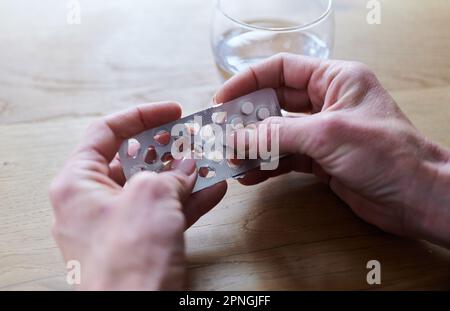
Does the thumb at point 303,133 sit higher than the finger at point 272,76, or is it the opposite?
the finger at point 272,76

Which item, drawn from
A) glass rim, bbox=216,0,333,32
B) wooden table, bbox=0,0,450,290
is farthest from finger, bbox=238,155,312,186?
glass rim, bbox=216,0,333,32

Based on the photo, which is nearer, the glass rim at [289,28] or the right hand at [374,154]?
the right hand at [374,154]

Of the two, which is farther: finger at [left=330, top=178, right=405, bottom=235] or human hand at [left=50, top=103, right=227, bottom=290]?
finger at [left=330, top=178, right=405, bottom=235]

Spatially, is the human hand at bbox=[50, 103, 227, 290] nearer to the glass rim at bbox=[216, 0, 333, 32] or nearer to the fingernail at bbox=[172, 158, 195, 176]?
the fingernail at bbox=[172, 158, 195, 176]

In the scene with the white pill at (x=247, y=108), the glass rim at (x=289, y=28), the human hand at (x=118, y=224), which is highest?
the glass rim at (x=289, y=28)

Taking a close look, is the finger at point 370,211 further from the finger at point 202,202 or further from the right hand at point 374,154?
the finger at point 202,202

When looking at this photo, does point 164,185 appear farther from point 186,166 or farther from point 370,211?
point 370,211

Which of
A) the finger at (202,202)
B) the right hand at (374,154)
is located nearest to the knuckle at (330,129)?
the right hand at (374,154)
